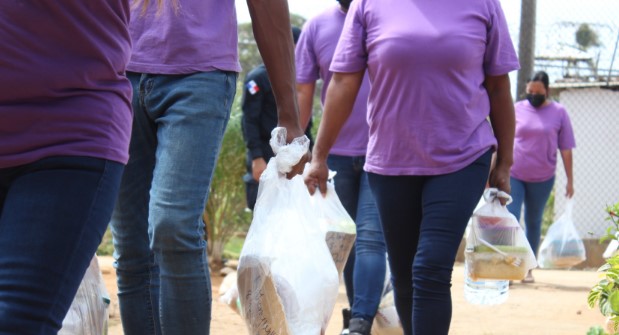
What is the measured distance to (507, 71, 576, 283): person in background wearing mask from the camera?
29.7 feet

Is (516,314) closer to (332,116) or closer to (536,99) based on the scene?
(536,99)

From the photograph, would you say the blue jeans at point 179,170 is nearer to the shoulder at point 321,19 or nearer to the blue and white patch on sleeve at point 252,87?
the shoulder at point 321,19

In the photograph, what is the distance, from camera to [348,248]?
4.66 m

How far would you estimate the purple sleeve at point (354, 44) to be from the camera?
14.1ft

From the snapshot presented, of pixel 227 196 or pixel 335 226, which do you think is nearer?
pixel 335 226

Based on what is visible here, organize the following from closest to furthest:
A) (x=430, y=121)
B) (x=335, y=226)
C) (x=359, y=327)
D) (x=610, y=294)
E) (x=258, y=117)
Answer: (x=610, y=294), (x=430, y=121), (x=335, y=226), (x=359, y=327), (x=258, y=117)

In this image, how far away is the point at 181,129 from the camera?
324cm

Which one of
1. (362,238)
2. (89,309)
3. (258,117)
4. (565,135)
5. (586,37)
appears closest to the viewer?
(89,309)

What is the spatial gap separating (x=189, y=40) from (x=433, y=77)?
112 cm

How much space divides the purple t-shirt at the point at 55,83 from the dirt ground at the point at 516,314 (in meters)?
3.69

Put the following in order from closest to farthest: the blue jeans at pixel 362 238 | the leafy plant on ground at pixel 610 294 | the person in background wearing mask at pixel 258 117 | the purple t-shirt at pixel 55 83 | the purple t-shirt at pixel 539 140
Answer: the purple t-shirt at pixel 55 83, the leafy plant on ground at pixel 610 294, the blue jeans at pixel 362 238, the person in background wearing mask at pixel 258 117, the purple t-shirt at pixel 539 140

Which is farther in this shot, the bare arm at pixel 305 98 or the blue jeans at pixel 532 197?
the blue jeans at pixel 532 197

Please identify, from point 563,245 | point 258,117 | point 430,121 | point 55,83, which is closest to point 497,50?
point 430,121

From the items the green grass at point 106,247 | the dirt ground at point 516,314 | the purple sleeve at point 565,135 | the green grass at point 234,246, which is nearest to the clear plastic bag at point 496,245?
the dirt ground at point 516,314
